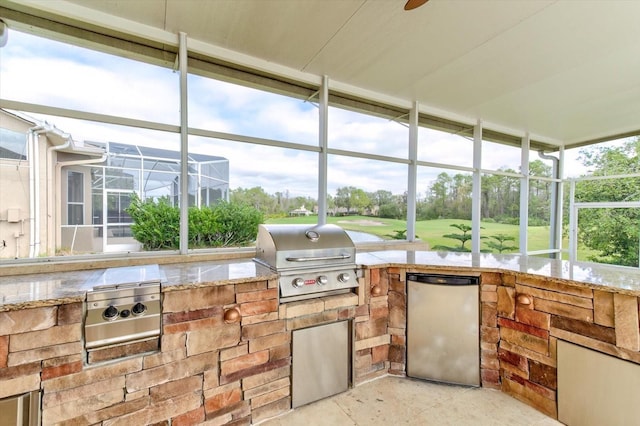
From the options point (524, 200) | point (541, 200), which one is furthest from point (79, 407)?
point (541, 200)

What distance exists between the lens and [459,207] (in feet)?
14.9

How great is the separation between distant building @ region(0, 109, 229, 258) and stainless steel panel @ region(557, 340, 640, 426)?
3303 millimetres

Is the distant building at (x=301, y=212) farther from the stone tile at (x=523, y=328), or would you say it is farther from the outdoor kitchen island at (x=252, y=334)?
the stone tile at (x=523, y=328)

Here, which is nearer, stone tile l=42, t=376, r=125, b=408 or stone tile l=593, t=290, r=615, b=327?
stone tile l=42, t=376, r=125, b=408

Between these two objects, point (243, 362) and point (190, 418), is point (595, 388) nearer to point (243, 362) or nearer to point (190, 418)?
point (243, 362)

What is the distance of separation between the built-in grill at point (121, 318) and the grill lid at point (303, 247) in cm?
79

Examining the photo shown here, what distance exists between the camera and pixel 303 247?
208 cm

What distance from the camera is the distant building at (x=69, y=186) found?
2.06 metres

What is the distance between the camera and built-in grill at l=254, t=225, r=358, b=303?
1986 mm

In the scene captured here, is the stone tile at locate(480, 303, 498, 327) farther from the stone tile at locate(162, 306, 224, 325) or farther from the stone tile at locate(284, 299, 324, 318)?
the stone tile at locate(162, 306, 224, 325)

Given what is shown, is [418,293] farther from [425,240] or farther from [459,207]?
[459,207]

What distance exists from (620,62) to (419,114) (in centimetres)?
211

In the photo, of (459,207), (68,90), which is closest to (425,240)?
(459,207)

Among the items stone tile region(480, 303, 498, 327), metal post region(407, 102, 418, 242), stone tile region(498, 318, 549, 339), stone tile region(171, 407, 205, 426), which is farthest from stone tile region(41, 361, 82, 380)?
metal post region(407, 102, 418, 242)
